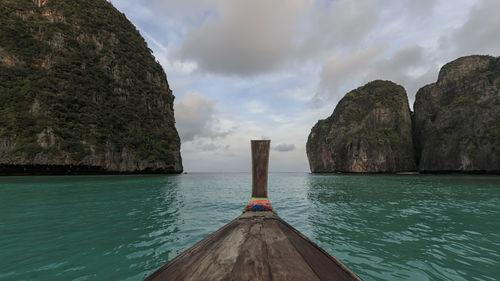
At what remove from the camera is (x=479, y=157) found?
54.6m

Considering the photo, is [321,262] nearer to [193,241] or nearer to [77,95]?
[193,241]

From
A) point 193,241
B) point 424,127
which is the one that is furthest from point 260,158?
point 424,127

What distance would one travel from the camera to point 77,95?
4716 cm

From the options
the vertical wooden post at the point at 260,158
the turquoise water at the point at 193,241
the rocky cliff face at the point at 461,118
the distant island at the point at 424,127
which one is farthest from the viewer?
the distant island at the point at 424,127

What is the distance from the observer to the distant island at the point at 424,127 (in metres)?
57.0

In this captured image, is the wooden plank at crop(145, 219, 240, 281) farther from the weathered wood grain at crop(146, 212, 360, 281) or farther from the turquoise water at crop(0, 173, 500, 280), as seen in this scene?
the turquoise water at crop(0, 173, 500, 280)

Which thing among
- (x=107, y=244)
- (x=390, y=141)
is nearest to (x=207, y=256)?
(x=107, y=244)

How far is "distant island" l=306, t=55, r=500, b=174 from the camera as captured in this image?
57031 mm

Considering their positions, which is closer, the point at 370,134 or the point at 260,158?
the point at 260,158

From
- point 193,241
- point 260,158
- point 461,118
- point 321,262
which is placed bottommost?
point 193,241

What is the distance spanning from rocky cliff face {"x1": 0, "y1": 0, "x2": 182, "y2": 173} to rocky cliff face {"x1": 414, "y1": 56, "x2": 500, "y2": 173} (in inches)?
3627

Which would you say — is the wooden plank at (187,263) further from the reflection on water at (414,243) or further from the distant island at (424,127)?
the distant island at (424,127)

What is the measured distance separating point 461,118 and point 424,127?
43.2 feet

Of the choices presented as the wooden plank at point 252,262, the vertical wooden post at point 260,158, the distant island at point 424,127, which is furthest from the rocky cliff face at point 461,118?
the wooden plank at point 252,262
